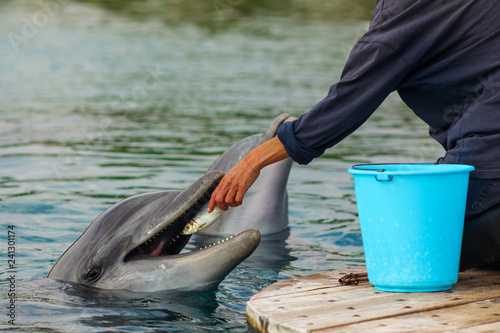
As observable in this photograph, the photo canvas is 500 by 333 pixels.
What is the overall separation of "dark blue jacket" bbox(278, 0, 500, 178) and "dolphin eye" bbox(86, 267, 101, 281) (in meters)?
1.46

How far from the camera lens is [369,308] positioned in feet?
12.3

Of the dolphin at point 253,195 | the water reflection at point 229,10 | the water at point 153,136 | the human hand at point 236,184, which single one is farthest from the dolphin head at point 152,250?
the water reflection at point 229,10

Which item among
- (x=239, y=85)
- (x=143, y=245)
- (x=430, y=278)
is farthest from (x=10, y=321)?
(x=239, y=85)

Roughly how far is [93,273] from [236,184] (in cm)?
114

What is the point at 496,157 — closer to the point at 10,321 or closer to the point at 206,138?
the point at 10,321

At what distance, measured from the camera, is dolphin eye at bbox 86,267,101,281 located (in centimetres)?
474

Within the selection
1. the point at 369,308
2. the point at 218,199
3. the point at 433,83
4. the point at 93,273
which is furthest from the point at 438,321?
the point at 93,273

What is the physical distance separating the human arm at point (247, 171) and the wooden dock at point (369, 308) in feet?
1.76

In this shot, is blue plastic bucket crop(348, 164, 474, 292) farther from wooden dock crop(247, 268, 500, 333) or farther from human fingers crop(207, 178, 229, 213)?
human fingers crop(207, 178, 229, 213)

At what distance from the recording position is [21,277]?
18.3ft

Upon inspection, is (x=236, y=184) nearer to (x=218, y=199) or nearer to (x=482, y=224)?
(x=218, y=199)

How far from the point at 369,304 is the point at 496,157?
0.98m

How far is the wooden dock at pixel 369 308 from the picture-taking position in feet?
11.4

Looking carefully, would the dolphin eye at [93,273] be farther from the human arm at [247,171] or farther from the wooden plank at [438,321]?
the wooden plank at [438,321]
